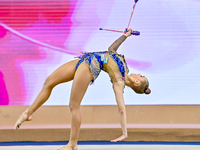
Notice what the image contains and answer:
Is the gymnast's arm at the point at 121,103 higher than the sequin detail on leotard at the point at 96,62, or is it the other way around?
the sequin detail on leotard at the point at 96,62

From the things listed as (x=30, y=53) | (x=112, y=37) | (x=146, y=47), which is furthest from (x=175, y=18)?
(x=30, y=53)

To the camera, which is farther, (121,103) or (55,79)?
Answer: (55,79)

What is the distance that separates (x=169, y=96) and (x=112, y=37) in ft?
3.66

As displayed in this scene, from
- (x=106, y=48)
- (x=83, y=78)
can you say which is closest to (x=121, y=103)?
(x=83, y=78)

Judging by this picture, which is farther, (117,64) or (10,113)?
(10,113)

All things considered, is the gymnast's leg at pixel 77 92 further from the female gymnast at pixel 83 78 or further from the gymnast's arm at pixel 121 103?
the gymnast's arm at pixel 121 103

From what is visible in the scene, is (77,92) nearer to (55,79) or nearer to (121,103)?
(55,79)

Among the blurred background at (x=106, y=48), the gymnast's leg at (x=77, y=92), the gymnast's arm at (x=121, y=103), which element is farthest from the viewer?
the blurred background at (x=106, y=48)

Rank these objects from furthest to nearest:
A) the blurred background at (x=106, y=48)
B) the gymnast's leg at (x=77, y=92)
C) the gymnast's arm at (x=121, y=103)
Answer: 1. the blurred background at (x=106, y=48)
2. the gymnast's leg at (x=77, y=92)
3. the gymnast's arm at (x=121, y=103)

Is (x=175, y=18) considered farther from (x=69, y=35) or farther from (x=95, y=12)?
(x=69, y=35)

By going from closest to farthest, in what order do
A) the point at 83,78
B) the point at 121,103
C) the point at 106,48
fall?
the point at 121,103
the point at 83,78
the point at 106,48

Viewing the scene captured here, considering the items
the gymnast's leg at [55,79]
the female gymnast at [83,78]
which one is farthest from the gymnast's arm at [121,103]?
the gymnast's leg at [55,79]

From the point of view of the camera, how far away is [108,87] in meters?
4.45

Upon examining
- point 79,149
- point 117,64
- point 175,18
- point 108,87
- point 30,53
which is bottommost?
point 79,149
